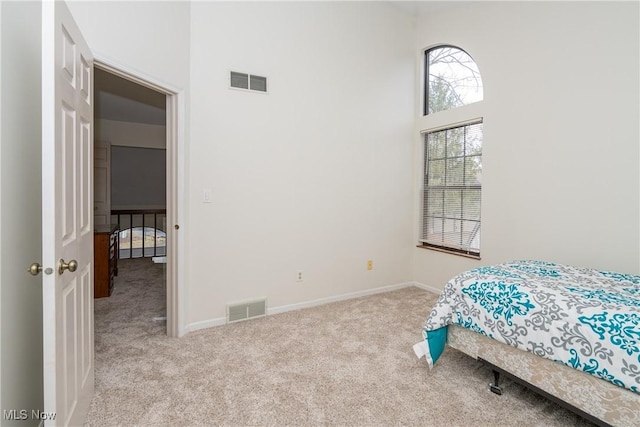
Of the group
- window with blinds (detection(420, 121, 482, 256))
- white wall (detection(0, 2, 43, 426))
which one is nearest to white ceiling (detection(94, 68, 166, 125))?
white wall (detection(0, 2, 43, 426))

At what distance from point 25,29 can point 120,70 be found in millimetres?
683

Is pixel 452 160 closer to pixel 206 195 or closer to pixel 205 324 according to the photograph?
pixel 206 195

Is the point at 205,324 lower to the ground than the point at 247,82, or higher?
lower

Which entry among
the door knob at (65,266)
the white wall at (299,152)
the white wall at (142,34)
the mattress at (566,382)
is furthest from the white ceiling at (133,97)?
the mattress at (566,382)

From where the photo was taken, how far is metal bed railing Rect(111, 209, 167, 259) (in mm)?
6395

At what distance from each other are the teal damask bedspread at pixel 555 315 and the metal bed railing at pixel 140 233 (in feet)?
19.3

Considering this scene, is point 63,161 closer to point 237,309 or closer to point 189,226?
point 189,226

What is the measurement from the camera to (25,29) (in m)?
1.44

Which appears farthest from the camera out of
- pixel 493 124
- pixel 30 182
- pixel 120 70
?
pixel 493 124

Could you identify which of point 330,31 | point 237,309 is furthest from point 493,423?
point 330,31

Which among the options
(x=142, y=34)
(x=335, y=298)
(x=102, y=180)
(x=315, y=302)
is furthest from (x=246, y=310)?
(x=102, y=180)

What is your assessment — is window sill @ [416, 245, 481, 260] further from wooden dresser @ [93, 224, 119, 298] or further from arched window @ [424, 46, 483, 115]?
wooden dresser @ [93, 224, 119, 298]

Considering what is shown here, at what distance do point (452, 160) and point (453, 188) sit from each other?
→ 33 cm

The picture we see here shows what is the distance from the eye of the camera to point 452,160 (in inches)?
148
